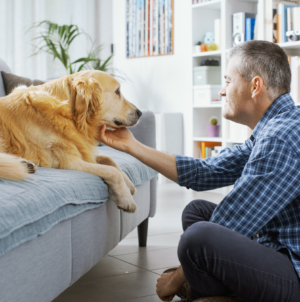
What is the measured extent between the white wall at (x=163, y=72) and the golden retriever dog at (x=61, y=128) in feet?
8.38

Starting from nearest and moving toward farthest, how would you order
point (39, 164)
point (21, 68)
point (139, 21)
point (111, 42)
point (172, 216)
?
point (39, 164) → point (172, 216) → point (21, 68) → point (139, 21) → point (111, 42)

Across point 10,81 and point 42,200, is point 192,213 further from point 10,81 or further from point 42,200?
point 10,81

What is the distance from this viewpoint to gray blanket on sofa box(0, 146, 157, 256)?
2.55 feet

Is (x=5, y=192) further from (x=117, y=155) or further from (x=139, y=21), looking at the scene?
(x=139, y=21)

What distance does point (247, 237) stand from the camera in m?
1.04

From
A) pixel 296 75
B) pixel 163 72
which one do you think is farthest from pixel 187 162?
pixel 163 72

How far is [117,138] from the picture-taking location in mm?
1417

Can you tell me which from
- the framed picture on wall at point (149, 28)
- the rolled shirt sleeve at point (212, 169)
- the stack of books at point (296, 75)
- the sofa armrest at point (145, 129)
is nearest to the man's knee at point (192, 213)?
the rolled shirt sleeve at point (212, 169)

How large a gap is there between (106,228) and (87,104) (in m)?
0.45

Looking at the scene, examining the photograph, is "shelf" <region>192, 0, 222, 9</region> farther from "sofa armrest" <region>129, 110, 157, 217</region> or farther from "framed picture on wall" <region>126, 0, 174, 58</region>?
"sofa armrest" <region>129, 110, 157, 217</region>

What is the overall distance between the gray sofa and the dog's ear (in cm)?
32

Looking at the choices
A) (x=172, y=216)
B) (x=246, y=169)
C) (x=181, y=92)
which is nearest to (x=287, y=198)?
(x=246, y=169)

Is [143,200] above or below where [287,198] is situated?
below

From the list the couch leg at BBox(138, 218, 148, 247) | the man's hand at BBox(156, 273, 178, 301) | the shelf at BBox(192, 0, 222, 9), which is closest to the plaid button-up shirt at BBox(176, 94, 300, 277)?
the man's hand at BBox(156, 273, 178, 301)
